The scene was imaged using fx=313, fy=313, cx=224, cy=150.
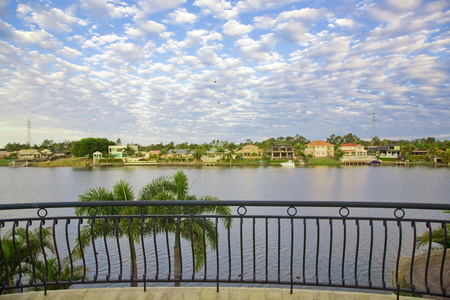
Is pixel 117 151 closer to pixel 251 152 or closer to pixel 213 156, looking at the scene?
pixel 213 156

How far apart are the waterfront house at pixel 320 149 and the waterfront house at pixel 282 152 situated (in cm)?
584

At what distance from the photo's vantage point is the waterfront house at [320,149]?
110 m

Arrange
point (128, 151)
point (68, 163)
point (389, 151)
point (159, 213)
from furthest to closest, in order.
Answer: point (128, 151) < point (389, 151) < point (68, 163) < point (159, 213)

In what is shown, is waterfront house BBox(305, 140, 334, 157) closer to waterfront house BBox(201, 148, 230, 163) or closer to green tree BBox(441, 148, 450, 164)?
waterfront house BBox(201, 148, 230, 163)

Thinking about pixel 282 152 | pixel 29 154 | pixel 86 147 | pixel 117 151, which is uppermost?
pixel 86 147

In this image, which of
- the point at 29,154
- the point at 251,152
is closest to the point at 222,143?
the point at 251,152

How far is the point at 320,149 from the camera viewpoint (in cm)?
11062

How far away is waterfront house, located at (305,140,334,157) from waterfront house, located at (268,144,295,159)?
584 cm

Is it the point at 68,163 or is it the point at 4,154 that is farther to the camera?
the point at 4,154

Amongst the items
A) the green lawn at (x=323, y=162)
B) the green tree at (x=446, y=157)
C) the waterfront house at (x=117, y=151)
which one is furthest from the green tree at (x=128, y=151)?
the green tree at (x=446, y=157)

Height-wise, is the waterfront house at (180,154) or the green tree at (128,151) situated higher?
the green tree at (128,151)

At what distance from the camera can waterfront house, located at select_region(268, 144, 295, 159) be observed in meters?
108

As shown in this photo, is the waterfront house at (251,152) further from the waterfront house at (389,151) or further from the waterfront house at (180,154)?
the waterfront house at (389,151)

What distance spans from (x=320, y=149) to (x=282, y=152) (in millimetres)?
13665
